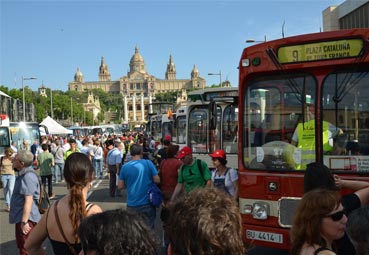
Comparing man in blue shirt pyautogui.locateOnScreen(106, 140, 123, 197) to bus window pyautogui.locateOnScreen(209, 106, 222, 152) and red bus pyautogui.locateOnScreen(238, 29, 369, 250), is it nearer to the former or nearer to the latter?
bus window pyautogui.locateOnScreen(209, 106, 222, 152)

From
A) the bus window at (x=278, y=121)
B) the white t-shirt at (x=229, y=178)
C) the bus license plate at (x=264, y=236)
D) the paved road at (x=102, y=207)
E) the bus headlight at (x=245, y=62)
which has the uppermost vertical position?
the bus headlight at (x=245, y=62)

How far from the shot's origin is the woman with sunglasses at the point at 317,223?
302 centimetres

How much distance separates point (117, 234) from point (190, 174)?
4.85 metres

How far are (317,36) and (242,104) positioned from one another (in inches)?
50.7

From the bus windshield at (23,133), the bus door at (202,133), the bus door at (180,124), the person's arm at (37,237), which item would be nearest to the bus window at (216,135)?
the bus door at (202,133)

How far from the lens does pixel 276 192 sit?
6168 mm


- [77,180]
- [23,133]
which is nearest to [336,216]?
[77,180]

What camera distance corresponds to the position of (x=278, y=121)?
6270mm

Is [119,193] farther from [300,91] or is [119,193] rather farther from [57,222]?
[57,222]

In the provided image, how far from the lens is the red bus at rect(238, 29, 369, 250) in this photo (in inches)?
227

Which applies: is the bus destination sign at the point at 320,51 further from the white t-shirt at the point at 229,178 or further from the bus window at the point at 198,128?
the bus window at the point at 198,128

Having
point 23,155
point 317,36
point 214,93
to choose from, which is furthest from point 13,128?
point 317,36

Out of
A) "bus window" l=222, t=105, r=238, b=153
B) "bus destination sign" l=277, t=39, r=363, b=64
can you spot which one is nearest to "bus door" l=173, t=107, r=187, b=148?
"bus window" l=222, t=105, r=238, b=153

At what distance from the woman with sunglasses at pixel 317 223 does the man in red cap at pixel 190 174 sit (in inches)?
154
